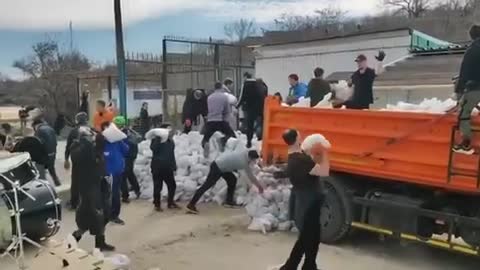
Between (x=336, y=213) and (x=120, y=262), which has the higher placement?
(x=336, y=213)

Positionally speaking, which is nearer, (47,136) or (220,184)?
(47,136)

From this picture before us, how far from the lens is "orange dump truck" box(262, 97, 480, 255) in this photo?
5.89m

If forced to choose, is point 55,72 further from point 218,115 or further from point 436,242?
point 436,242

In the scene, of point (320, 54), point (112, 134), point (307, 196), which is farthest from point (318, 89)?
point (320, 54)

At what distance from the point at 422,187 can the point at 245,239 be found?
2.50m

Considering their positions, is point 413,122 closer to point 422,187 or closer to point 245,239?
point 422,187

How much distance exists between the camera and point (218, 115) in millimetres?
10633

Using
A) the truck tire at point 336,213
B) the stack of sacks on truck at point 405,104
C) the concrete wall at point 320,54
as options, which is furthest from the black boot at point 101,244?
the concrete wall at point 320,54

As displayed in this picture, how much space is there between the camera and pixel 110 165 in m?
7.86

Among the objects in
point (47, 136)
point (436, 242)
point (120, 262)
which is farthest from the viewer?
point (47, 136)

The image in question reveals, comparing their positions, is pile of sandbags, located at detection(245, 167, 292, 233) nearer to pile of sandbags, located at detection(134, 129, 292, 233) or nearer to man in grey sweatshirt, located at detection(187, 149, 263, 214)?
pile of sandbags, located at detection(134, 129, 292, 233)

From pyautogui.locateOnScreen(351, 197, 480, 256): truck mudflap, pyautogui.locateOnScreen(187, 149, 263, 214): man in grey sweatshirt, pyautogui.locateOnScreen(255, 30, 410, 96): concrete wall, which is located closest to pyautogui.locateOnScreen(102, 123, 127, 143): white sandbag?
pyautogui.locateOnScreen(187, 149, 263, 214): man in grey sweatshirt

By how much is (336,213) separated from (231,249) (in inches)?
55.2

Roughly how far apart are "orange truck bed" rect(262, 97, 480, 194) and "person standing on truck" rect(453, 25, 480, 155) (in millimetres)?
105
